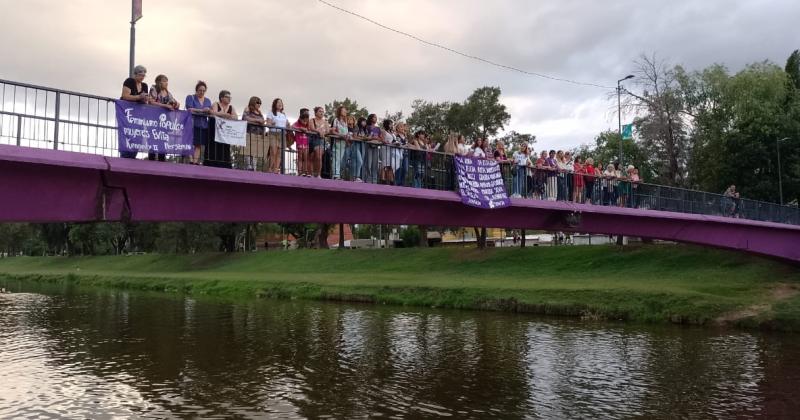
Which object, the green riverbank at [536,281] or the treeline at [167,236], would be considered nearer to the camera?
the green riverbank at [536,281]

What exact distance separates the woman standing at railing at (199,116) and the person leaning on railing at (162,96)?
34 centimetres

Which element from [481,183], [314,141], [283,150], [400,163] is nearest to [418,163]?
[400,163]

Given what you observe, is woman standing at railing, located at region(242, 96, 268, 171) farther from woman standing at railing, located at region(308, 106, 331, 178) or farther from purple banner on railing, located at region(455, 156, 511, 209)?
purple banner on railing, located at region(455, 156, 511, 209)

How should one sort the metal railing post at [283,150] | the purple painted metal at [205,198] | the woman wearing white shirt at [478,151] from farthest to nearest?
the woman wearing white shirt at [478,151] → the metal railing post at [283,150] → the purple painted metal at [205,198]

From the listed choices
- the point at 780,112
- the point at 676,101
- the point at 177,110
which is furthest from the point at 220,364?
the point at 780,112

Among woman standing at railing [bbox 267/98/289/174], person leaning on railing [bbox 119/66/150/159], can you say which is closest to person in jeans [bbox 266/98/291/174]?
woman standing at railing [bbox 267/98/289/174]

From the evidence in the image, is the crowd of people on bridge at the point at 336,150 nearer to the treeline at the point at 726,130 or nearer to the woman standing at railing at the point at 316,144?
the woman standing at railing at the point at 316,144

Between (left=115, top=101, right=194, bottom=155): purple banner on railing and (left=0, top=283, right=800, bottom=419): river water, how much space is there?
543 centimetres

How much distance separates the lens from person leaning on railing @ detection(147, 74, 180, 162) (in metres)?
13.0

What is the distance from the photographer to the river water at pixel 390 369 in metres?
13.9

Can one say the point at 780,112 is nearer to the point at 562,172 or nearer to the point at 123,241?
the point at 562,172

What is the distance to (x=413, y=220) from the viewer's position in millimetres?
18656

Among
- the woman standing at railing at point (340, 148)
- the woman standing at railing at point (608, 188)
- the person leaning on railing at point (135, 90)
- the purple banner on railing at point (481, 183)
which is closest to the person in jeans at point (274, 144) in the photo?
the woman standing at railing at point (340, 148)

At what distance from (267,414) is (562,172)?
14421 millimetres
